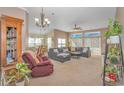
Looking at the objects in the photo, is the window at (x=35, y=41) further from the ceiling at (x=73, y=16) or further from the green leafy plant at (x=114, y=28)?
the green leafy plant at (x=114, y=28)

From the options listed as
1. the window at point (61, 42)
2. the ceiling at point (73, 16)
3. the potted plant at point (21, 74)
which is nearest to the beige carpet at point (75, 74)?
the potted plant at point (21, 74)

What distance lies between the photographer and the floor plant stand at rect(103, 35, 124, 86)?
2242 mm

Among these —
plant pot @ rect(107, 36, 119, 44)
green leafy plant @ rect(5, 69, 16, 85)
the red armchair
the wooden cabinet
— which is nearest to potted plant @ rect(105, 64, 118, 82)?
plant pot @ rect(107, 36, 119, 44)

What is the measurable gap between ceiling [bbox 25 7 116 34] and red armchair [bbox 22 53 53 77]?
2.05 ft

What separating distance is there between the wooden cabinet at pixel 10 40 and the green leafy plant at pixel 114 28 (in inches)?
72.3

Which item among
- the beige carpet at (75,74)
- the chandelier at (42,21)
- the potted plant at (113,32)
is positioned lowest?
the beige carpet at (75,74)

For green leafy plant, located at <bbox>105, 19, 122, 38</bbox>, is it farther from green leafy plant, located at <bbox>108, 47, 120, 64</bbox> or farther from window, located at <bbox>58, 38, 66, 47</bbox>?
window, located at <bbox>58, 38, 66, 47</bbox>

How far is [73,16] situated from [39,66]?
1.50m

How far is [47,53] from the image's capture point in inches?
106

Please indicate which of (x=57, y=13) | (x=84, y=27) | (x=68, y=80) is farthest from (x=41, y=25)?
(x=68, y=80)

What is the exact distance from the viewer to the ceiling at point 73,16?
2398mm

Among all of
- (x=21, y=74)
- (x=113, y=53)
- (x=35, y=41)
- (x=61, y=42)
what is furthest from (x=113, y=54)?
(x=21, y=74)

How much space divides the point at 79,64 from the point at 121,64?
3.18 ft

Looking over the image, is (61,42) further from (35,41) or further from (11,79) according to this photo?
(11,79)
